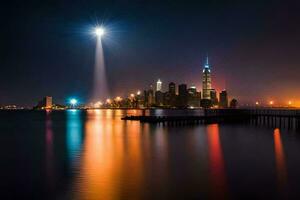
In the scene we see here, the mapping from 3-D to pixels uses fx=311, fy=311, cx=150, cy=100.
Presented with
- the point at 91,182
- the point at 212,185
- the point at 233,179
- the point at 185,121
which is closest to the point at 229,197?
the point at 212,185

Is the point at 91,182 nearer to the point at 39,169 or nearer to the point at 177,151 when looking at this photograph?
the point at 39,169

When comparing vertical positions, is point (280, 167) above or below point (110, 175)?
below

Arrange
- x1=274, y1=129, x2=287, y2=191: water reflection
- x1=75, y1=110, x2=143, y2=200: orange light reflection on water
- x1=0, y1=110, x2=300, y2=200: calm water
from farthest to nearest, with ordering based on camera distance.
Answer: x1=274, y1=129, x2=287, y2=191: water reflection → x1=0, y1=110, x2=300, y2=200: calm water → x1=75, y1=110, x2=143, y2=200: orange light reflection on water

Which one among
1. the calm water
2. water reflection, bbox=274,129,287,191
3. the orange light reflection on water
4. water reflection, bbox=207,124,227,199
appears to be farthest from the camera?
water reflection, bbox=274,129,287,191

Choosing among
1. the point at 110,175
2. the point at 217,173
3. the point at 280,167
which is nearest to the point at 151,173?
the point at 110,175

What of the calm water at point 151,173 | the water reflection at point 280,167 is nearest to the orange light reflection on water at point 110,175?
the calm water at point 151,173

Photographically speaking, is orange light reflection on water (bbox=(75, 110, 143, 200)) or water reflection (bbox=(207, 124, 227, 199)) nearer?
orange light reflection on water (bbox=(75, 110, 143, 200))

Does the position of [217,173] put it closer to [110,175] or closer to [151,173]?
[151,173]

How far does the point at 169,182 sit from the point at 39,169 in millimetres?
8333

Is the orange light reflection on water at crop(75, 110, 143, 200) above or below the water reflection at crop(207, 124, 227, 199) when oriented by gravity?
above

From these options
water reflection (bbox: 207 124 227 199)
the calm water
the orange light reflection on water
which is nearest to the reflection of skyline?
the calm water

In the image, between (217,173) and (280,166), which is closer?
(217,173)

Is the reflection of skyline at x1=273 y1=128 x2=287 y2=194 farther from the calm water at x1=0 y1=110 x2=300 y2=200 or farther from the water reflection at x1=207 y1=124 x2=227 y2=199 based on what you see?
the water reflection at x1=207 y1=124 x2=227 y2=199

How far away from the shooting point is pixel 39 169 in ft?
60.4
